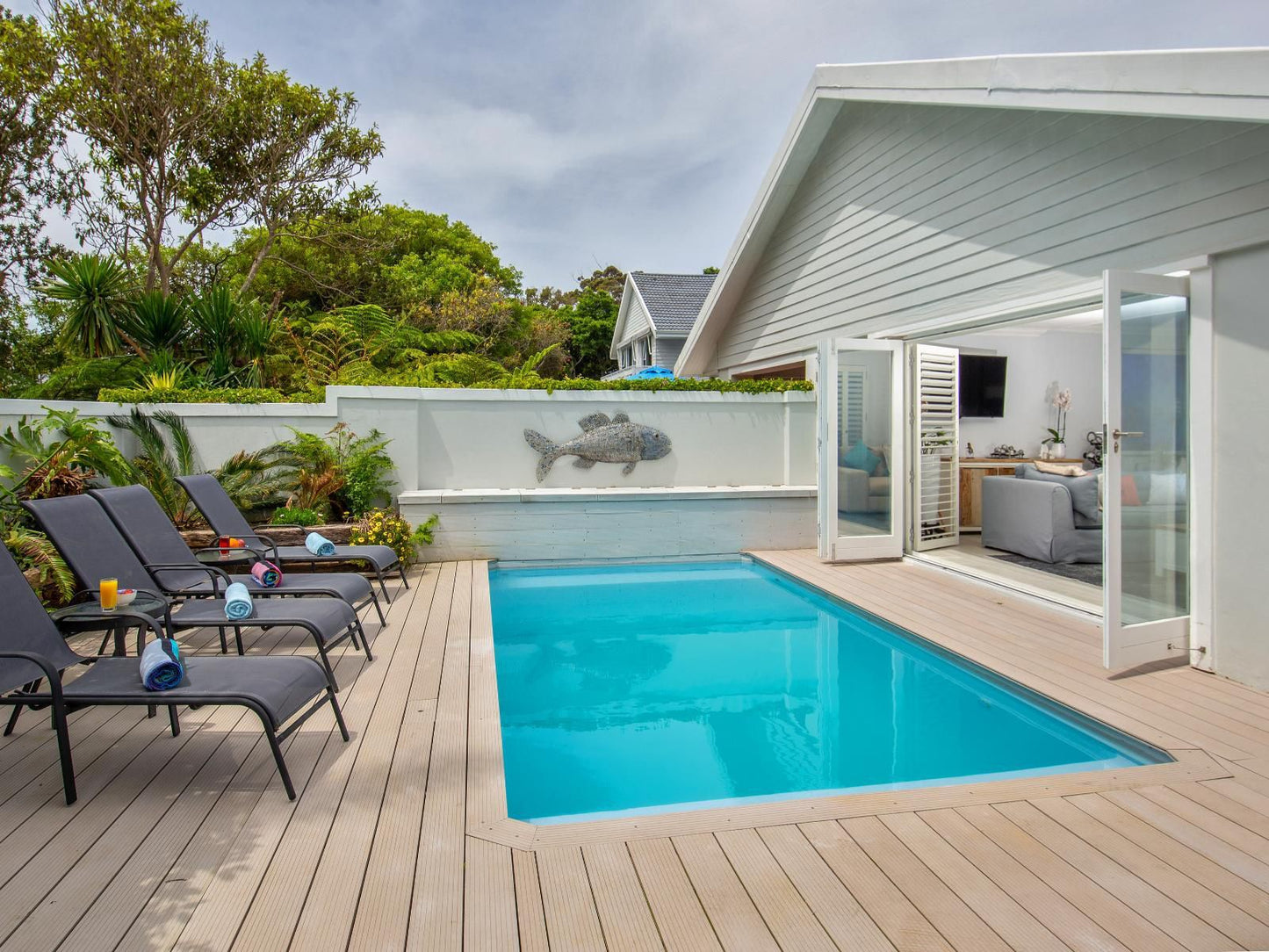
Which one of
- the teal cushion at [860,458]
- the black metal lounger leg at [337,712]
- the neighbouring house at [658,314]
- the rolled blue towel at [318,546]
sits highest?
the neighbouring house at [658,314]

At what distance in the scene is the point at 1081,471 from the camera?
834 cm

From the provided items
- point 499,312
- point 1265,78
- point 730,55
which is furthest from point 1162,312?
point 499,312

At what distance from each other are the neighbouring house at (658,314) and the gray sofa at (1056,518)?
12.5 m

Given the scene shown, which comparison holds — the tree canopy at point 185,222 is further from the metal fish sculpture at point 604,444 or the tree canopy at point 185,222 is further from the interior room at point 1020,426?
the interior room at point 1020,426

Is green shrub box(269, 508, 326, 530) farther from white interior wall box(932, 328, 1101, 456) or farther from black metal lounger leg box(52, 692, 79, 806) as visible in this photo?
white interior wall box(932, 328, 1101, 456)

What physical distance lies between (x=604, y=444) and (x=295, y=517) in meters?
3.49

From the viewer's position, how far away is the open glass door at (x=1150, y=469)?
438 cm

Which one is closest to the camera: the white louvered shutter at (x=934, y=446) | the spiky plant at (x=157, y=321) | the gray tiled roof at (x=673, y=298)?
the white louvered shutter at (x=934, y=446)

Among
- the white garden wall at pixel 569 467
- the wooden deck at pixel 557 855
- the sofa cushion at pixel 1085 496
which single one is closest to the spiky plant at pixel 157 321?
the white garden wall at pixel 569 467

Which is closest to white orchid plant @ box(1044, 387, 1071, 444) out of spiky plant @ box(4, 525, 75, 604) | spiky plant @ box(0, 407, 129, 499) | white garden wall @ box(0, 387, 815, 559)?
white garden wall @ box(0, 387, 815, 559)

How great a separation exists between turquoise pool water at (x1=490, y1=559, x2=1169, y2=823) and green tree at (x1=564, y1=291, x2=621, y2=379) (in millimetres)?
27297

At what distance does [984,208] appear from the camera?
654 cm

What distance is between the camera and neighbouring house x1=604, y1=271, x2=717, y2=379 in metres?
20.8

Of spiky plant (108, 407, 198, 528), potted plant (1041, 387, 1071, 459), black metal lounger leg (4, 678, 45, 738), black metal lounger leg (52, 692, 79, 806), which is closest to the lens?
black metal lounger leg (52, 692, 79, 806)
